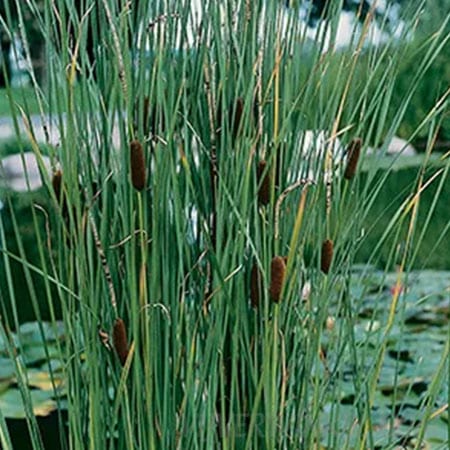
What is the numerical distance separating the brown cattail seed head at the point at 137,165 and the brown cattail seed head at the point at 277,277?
0.09m

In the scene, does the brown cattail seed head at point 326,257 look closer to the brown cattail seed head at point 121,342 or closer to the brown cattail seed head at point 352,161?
the brown cattail seed head at point 352,161

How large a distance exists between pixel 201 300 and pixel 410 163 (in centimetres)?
402

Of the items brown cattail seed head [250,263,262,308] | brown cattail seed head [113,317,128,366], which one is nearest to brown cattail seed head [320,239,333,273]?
brown cattail seed head [250,263,262,308]

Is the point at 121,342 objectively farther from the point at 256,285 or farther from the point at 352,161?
the point at 352,161

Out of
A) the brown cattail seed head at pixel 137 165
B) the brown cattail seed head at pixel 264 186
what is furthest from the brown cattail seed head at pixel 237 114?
the brown cattail seed head at pixel 137 165

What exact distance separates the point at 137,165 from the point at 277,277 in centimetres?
11

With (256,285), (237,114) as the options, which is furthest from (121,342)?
(237,114)

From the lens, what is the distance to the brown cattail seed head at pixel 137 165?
55 cm

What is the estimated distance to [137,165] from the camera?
0.56m

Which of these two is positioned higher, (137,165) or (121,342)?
(137,165)

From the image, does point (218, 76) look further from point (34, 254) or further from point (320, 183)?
point (34, 254)

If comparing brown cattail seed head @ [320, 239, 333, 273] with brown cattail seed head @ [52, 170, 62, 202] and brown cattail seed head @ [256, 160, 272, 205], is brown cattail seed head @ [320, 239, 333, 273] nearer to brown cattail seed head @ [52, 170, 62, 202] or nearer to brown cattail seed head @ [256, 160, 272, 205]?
brown cattail seed head @ [256, 160, 272, 205]

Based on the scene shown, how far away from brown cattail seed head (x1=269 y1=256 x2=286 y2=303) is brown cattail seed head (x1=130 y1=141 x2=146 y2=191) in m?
0.09

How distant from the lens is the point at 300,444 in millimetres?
741
